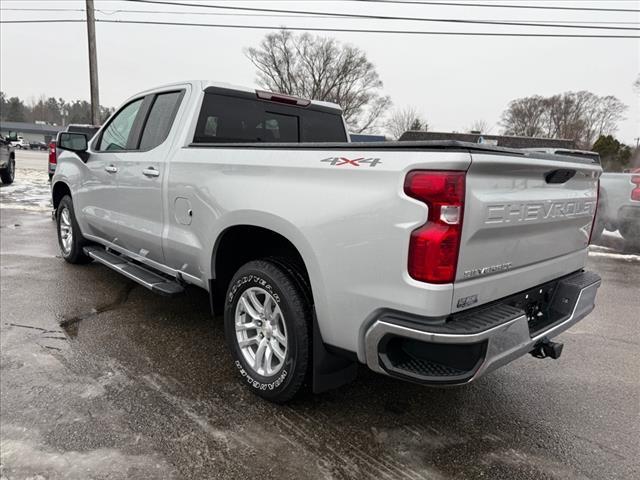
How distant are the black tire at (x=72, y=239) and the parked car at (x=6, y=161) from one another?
10510 mm

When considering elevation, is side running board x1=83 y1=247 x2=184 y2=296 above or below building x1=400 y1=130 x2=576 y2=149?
below

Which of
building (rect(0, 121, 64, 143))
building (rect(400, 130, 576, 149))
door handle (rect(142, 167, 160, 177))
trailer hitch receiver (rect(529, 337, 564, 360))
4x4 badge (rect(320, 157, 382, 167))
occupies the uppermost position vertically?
building (rect(0, 121, 64, 143))

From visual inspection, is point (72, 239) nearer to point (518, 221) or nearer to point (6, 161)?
point (518, 221)

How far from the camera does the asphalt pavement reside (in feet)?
7.63

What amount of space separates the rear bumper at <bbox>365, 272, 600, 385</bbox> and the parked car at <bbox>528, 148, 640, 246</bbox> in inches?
262

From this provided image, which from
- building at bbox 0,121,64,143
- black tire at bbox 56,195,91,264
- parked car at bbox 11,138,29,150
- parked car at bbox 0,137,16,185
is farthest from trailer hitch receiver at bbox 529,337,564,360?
building at bbox 0,121,64,143

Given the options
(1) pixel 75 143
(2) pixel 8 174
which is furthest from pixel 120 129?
(2) pixel 8 174

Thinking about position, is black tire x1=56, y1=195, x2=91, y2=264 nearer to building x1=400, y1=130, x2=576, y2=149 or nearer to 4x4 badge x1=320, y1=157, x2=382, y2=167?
4x4 badge x1=320, y1=157, x2=382, y2=167

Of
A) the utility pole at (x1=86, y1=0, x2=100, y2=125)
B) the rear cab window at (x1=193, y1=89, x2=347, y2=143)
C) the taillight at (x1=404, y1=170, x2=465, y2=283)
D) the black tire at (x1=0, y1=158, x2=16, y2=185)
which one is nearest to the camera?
the taillight at (x1=404, y1=170, x2=465, y2=283)

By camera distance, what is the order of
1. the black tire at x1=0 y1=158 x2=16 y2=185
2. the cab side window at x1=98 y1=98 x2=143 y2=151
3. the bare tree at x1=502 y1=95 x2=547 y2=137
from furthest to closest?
the bare tree at x1=502 y1=95 x2=547 y2=137 < the black tire at x1=0 y1=158 x2=16 y2=185 < the cab side window at x1=98 y1=98 x2=143 y2=151

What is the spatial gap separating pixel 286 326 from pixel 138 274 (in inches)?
77.1

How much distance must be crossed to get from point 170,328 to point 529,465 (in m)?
2.89

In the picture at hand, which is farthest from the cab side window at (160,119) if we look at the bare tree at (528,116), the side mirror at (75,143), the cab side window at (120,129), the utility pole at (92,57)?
the bare tree at (528,116)

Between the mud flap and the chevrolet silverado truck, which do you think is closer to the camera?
the chevrolet silverado truck
